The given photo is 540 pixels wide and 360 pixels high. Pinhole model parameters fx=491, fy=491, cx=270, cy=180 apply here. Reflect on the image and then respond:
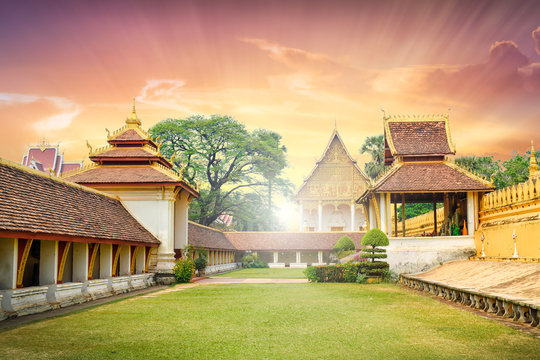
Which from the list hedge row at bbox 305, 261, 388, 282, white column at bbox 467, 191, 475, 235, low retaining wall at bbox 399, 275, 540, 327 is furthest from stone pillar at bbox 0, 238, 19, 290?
white column at bbox 467, 191, 475, 235

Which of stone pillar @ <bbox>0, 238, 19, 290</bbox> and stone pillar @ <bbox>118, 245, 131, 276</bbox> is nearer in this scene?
stone pillar @ <bbox>0, 238, 19, 290</bbox>

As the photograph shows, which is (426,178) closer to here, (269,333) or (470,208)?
(470,208)

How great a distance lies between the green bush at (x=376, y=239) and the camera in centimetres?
2197

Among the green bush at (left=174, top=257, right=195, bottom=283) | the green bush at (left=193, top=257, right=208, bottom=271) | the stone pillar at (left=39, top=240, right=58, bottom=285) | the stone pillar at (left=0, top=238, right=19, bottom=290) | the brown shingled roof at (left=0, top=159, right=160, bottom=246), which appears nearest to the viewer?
the stone pillar at (left=0, top=238, right=19, bottom=290)

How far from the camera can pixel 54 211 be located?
43.5 feet

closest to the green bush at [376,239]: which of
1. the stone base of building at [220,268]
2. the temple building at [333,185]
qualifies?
the stone base of building at [220,268]

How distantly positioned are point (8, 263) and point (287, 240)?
115 feet

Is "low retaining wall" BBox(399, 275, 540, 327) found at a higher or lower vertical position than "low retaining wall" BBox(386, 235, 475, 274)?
lower

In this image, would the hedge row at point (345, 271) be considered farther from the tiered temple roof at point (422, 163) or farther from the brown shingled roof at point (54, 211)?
the brown shingled roof at point (54, 211)

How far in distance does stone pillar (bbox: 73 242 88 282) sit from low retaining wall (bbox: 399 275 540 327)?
10.6m

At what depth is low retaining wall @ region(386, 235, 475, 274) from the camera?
71.7ft

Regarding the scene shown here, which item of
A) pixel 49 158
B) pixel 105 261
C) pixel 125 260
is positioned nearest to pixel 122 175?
pixel 125 260

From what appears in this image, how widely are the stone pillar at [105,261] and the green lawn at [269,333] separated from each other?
12.2 feet

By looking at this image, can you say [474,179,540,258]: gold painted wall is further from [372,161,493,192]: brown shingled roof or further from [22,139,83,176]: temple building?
[22,139,83,176]: temple building
